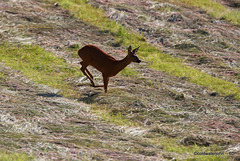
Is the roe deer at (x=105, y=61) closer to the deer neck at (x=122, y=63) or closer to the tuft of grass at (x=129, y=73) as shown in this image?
the deer neck at (x=122, y=63)

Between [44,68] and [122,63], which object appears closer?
[122,63]

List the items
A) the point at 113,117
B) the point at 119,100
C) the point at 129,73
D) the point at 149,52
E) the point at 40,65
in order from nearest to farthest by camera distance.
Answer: the point at 113,117, the point at 119,100, the point at 40,65, the point at 129,73, the point at 149,52

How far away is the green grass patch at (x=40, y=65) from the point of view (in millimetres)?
14956

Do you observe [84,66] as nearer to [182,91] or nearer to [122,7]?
[182,91]

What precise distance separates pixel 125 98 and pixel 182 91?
308cm

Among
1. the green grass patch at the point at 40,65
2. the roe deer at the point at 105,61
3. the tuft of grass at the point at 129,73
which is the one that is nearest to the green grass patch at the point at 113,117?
the roe deer at the point at 105,61

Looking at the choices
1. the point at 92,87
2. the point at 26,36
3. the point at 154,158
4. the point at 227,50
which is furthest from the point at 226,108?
the point at 26,36

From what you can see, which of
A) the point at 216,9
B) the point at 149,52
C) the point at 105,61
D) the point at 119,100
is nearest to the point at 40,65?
the point at 105,61

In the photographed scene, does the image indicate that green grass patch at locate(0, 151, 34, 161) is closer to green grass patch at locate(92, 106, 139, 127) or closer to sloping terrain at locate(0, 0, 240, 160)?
sloping terrain at locate(0, 0, 240, 160)

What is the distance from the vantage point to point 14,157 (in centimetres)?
761

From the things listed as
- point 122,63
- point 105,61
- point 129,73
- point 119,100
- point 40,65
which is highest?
point 122,63

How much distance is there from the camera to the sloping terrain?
9.16 meters

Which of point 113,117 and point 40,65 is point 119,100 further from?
point 40,65

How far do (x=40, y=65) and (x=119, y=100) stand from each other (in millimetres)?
5317
